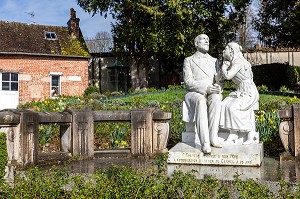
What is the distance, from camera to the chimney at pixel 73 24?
1125 inches

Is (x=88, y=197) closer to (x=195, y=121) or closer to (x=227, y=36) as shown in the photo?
(x=195, y=121)

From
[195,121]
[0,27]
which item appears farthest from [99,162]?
[0,27]

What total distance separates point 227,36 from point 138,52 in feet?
21.9

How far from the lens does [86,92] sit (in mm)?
26359

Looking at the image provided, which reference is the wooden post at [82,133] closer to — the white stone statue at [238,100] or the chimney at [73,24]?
the white stone statue at [238,100]

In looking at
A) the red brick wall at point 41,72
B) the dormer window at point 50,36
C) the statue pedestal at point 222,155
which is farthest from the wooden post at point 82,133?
the dormer window at point 50,36

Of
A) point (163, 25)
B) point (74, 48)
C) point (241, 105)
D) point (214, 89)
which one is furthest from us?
point (74, 48)

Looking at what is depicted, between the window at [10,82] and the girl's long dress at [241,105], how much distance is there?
20.1m

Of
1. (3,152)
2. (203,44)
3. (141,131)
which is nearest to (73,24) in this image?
(141,131)

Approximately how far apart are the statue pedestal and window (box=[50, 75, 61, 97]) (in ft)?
65.8

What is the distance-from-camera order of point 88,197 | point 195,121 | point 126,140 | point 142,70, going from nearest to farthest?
point 88,197, point 195,121, point 126,140, point 142,70

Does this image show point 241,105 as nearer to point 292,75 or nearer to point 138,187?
point 138,187

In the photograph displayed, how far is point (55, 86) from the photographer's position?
25859mm

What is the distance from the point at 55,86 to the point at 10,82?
2.89m
